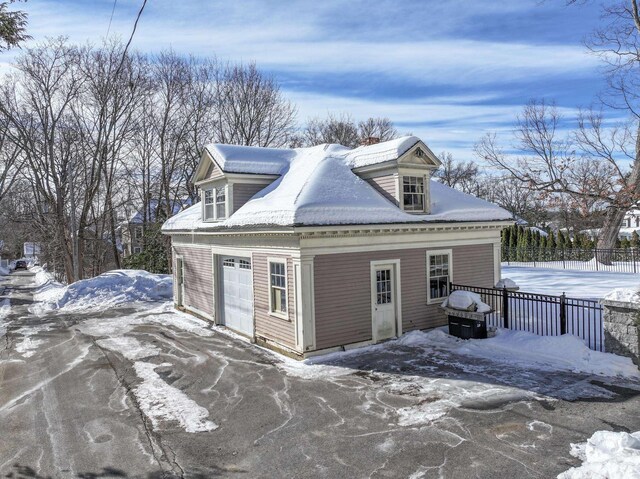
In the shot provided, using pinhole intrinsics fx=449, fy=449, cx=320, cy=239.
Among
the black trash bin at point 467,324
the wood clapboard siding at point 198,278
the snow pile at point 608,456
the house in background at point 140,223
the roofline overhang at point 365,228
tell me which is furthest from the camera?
the house in background at point 140,223

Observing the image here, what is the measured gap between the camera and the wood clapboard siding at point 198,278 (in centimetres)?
1659

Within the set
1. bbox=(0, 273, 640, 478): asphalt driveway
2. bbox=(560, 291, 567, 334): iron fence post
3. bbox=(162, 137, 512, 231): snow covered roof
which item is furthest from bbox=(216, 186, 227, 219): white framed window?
bbox=(560, 291, 567, 334): iron fence post

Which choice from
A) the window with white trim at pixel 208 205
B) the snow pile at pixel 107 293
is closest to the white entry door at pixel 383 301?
the window with white trim at pixel 208 205

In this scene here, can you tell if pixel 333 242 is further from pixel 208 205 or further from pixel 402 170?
pixel 208 205

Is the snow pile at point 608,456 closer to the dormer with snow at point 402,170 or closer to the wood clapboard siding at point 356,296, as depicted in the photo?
the wood clapboard siding at point 356,296

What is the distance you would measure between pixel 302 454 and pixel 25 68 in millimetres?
32966

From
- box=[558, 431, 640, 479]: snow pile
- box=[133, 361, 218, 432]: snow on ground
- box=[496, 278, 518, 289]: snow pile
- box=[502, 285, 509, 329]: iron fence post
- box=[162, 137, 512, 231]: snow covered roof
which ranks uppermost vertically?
box=[162, 137, 512, 231]: snow covered roof

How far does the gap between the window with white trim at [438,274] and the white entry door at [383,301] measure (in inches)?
59.2

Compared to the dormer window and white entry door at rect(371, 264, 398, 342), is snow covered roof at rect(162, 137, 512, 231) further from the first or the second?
white entry door at rect(371, 264, 398, 342)

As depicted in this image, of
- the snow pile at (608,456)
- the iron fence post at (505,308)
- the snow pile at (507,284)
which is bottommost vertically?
the snow pile at (608,456)

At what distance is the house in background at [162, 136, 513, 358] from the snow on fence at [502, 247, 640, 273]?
20126 mm

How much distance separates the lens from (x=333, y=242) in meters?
11.6

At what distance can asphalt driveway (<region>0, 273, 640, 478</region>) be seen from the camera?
6273 millimetres

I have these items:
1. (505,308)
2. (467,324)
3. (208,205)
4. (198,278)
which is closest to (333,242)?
(467,324)
